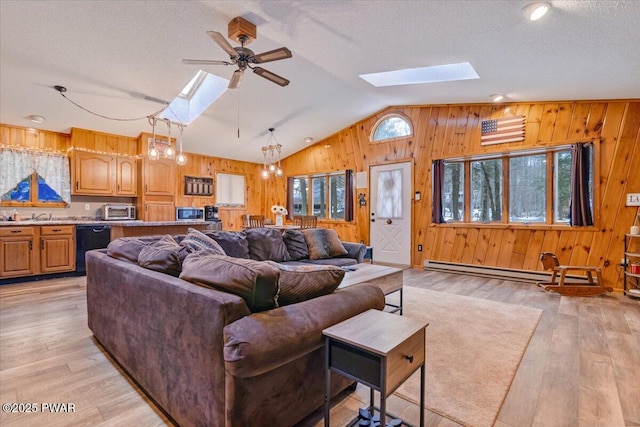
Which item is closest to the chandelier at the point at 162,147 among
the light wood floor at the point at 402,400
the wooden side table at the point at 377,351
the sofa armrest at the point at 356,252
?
the light wood floor at the point at 402,400

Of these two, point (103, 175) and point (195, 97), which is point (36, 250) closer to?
point (103, 175)

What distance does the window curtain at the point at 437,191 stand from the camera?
5582 mm

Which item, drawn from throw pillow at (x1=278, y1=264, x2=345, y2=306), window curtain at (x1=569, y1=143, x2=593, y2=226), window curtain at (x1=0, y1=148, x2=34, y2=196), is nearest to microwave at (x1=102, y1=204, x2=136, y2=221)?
window curtain at (x1=0, y1=148, x2=34, y2=196)

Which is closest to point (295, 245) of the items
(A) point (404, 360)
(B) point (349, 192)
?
(A) point (404, 360)

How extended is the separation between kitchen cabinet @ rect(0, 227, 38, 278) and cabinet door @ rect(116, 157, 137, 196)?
4.73ft

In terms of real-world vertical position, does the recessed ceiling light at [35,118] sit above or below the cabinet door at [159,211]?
above

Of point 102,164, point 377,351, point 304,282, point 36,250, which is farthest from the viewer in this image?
point 102,164

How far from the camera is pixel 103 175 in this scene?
17.9ft

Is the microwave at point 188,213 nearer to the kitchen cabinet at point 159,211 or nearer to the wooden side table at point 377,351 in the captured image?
the kitchen cabinet at point 159,211

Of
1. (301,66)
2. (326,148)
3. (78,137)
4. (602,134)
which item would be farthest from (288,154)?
(602,134)

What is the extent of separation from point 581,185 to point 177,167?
7172mm

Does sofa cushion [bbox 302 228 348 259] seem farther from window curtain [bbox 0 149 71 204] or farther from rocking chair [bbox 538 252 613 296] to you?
window curtain [bbox 0 149 71 204]

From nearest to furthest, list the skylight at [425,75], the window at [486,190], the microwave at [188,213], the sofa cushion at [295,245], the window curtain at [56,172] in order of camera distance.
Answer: the sofa cushion at [295,245] → the skylight at [425,75] → the window curtain at [56,172] → the window at [486,190] → the microwave at [188,213]

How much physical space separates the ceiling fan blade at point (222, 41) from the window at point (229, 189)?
16.1 feet
